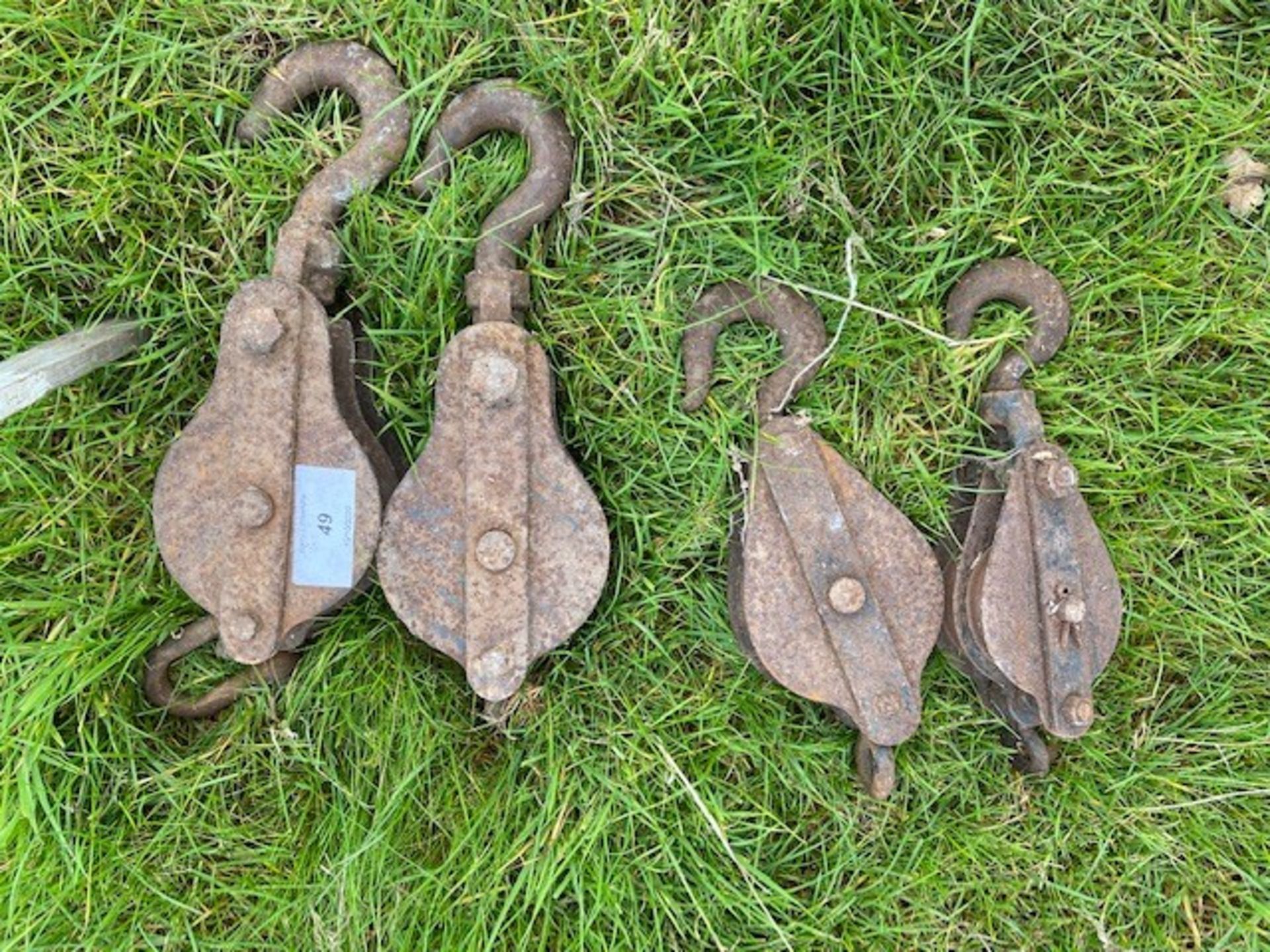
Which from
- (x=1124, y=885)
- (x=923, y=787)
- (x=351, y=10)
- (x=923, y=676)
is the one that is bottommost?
(x=1124, y=885)

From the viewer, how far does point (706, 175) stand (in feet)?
6.76

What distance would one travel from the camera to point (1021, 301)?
2047mm

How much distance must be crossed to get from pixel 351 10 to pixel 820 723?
1721 mm

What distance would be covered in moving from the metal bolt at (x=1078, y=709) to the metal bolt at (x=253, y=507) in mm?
1518

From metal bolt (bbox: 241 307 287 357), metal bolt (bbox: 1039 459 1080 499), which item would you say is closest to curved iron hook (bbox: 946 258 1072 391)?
metal bolt (bbox: 1039 459 1080 499)

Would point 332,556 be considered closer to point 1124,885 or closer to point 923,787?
point 923,787

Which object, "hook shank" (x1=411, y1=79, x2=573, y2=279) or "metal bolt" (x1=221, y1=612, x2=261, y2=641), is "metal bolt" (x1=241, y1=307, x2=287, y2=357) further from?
"metal bolt" (x1=221, y1=612, x2=261, y2=641)

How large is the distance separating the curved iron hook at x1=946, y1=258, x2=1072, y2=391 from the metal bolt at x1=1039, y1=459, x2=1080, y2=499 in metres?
0.20

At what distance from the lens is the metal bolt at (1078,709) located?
191 cm

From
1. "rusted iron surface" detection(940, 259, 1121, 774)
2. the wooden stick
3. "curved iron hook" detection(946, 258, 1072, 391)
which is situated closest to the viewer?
the wooden stick

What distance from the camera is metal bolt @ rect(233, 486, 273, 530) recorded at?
1.87 m

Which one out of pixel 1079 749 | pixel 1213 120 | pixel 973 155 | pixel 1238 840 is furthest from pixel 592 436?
pixel 1238 840

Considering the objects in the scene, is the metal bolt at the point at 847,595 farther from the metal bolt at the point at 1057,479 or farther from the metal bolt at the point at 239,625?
the metal bolt at the point at 239,625

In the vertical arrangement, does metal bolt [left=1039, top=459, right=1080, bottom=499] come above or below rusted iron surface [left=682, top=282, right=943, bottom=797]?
above
